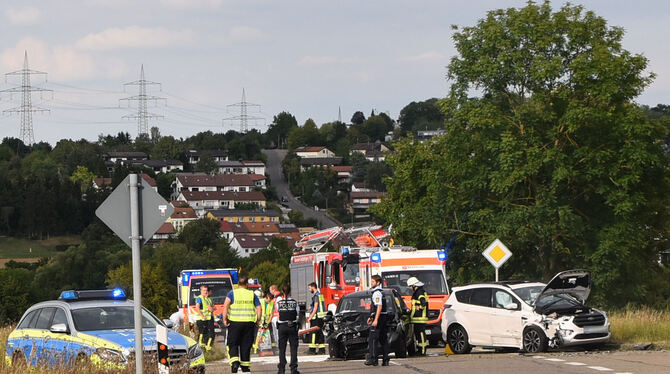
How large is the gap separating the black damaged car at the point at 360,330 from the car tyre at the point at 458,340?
1113 millimetres

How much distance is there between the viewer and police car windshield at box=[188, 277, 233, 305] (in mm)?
38938

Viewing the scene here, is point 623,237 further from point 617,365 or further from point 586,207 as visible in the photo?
point 617,365

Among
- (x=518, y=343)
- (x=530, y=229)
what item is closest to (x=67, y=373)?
(x=518, y=343)

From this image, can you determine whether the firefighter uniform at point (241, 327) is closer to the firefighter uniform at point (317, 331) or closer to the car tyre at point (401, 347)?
the car tyre at point (401, 347)

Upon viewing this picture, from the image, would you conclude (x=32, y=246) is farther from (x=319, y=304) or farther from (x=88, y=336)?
(x=88, y=336)

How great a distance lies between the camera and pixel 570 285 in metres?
23.5

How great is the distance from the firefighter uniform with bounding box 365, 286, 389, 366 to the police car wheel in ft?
20.4

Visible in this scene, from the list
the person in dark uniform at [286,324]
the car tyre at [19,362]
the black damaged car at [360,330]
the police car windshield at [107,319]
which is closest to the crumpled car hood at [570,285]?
the black damaged car at [360,330]

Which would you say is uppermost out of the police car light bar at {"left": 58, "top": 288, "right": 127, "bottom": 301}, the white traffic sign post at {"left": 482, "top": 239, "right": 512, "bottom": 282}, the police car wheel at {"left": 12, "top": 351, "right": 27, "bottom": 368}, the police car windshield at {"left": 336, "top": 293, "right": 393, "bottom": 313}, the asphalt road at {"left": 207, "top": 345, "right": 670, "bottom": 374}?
the white traffic sign post at {"left": 482, "top": 239, "right": 512, "bottom": 282}

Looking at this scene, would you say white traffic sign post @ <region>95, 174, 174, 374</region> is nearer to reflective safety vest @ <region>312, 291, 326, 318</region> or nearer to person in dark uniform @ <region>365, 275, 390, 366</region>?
person in dark uniform @ <region>365, 275, 390, 366</region>

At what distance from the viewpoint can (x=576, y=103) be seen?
139ft

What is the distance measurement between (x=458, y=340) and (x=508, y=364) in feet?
14.3

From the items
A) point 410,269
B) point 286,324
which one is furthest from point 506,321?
point 286,324

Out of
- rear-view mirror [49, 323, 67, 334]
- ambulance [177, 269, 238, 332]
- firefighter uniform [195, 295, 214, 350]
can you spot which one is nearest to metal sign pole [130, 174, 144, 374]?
rear-view mirror [49, 323, 67, 334]
